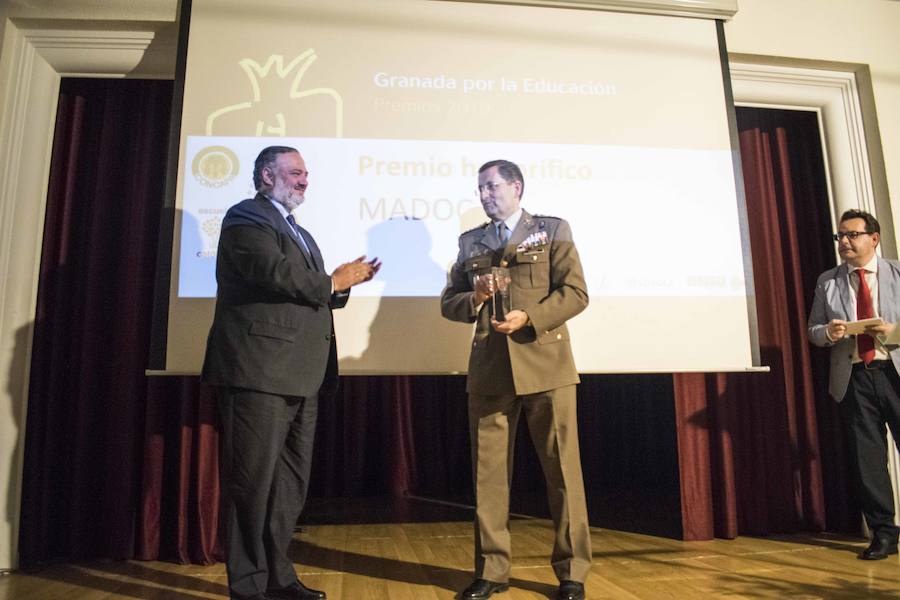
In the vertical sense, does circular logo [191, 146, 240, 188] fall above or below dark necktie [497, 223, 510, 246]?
above

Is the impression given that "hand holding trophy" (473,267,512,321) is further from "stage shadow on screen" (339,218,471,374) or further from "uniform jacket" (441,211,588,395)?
"stage shadow on screen" (339,218,471,374)

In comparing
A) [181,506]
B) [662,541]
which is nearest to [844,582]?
[662,541]

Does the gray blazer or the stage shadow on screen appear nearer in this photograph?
the stage shadow on screen

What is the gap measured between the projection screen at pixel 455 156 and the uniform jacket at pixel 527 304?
28cm

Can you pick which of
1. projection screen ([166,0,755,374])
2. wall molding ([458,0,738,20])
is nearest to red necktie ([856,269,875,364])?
projection screen ([166,0,755,374])

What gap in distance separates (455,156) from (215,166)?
1.02m

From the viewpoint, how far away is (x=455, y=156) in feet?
8.54

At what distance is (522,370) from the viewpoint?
2.07 metres

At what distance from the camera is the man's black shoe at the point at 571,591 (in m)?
1.97

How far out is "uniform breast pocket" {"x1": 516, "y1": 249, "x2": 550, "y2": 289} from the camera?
2.18 metres

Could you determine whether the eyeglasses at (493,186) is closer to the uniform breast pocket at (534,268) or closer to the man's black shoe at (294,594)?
the uniform breast pocket at (534,268)

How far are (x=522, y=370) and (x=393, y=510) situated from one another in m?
2.15

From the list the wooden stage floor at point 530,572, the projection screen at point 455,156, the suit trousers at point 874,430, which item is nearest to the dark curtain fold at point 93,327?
the wooden stage floor at point 530,572

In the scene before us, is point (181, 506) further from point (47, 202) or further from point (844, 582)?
point (844, 582)
